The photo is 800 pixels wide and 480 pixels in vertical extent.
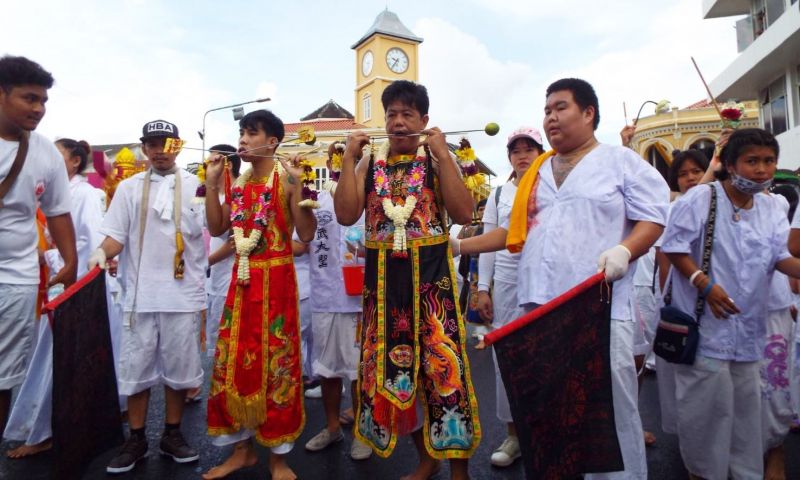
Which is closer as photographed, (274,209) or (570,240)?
(570,240)

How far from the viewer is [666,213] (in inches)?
109

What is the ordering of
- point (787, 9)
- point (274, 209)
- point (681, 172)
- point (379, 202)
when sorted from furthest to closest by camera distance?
1. point (787, 9)
2. point (681, 172)
3. point (274, 209)
4. point (379, 202)

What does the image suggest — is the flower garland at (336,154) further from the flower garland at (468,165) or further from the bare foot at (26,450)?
the bare foot at (26,450)

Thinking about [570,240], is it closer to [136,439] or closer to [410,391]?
[410,391]

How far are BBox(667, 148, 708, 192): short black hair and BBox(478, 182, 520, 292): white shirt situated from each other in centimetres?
147

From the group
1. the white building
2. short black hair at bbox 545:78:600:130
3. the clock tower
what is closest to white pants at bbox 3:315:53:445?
short black hair at bbox 545:78:600:130

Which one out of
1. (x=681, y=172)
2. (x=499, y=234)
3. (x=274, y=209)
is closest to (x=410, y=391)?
(x=499, y=234)

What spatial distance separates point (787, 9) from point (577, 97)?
17.4 metres

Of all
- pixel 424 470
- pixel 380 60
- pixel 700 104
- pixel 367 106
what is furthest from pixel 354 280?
pixel 380 60

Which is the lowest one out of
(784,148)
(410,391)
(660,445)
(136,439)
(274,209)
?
(660,445)

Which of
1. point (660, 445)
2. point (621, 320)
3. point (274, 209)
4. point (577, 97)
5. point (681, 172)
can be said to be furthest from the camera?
point (681, 172)

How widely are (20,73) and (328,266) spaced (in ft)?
7.70

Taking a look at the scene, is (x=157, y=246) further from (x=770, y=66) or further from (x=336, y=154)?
(x=770, y=66)

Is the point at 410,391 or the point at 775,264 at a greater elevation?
the point at 775,264
